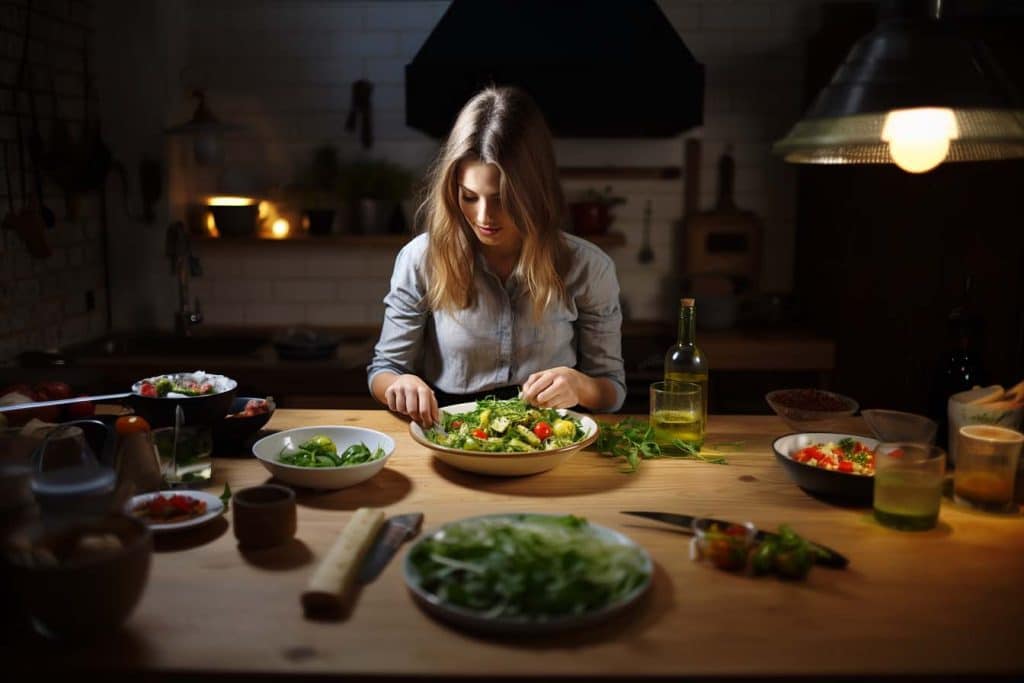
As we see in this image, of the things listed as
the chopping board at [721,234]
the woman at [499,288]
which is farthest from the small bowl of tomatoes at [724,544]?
the chopping board at [721,234]

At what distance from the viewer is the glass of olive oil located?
1.85 meters

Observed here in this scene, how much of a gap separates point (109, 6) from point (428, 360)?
2537 millimetres

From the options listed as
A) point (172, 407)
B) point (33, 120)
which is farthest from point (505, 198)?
point (33, 120)

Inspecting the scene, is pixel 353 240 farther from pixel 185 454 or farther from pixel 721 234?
pixel 185 454

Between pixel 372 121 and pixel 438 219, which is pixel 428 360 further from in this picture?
pixel 372 121

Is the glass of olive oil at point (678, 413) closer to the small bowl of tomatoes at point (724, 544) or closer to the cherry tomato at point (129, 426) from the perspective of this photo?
the small bowl of tomatoes at point (724, 544)

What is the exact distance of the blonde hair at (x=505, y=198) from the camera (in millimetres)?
2039

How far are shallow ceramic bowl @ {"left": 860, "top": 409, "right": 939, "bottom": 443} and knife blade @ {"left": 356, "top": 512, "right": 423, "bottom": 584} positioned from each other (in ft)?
2.98

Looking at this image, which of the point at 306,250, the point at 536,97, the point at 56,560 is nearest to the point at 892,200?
the point at 536,97

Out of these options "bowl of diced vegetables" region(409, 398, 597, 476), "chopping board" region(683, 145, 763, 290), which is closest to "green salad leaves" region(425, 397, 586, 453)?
"bowl of diced vegetables" region(409, 398, 597, 476)

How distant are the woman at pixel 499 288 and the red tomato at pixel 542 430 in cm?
32

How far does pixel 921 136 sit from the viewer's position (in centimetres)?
147

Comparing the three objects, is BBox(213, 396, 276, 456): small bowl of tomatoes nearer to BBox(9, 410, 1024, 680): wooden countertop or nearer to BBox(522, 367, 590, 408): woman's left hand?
BBox(9, 410, 1024, 680): wooden countertop

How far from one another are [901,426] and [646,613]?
79 cm
